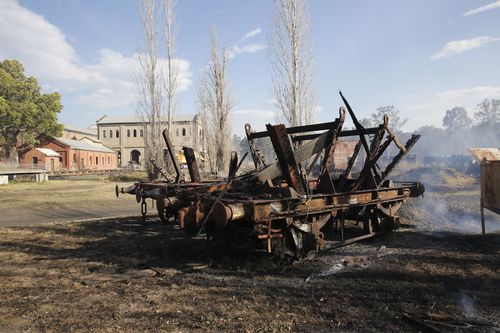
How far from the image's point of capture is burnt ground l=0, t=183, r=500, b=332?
3975 millimetres

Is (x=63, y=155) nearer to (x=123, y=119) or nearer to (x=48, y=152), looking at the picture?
(x=48, y=152)

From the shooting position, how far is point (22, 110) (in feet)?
145

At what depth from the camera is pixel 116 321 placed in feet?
13.3

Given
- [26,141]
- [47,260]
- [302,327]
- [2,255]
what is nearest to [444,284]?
[302,327]

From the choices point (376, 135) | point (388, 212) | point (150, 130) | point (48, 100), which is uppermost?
point (48, 100)

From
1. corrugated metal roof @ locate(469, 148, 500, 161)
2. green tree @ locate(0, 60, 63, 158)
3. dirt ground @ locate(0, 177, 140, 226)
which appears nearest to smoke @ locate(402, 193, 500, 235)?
corrugated metal roof @ locate(469, 148, 500, 161)

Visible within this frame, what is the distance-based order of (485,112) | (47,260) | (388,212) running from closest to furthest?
(47,260) < (388,212) < (485,112)

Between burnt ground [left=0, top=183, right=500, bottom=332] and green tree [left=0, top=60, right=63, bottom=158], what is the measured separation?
4303 centimetres

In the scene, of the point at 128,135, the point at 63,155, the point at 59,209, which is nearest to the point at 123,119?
the point at 128,135

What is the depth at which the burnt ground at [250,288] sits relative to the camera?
156 inches

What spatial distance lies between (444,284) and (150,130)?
2729 cm

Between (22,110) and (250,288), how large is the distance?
159 feet

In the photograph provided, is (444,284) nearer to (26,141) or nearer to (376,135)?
(376,135)

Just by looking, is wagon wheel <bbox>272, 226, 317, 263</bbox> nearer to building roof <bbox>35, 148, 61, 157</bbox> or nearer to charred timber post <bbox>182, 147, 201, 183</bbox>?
charred timber post <bbox>182, 147, 201, 183</bbox>
